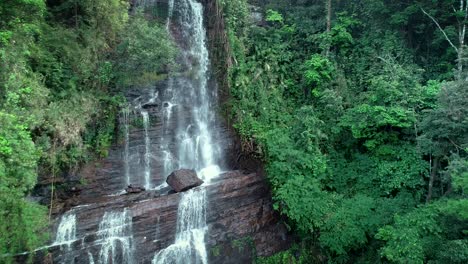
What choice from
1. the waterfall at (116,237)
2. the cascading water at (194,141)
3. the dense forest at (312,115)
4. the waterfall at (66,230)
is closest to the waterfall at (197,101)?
the cascading water at (194,141)

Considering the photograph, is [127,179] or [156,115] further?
[156,115]

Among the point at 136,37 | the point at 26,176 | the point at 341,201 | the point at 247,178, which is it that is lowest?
the point at 341,201

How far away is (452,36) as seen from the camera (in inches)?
595

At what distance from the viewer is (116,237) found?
1107 centimetres

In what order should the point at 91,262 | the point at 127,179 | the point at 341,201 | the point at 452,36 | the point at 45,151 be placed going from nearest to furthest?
the point at 91,262 < the point at 45,151 < the point at 341,201 < the point at 127,179 < the point at 452,36

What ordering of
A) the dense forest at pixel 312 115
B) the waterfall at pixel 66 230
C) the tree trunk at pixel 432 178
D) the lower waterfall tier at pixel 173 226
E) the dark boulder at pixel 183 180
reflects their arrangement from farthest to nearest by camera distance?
the dark boulder at pixel 183 180 < the tree trunk at pixel 432 178 < the lower waterfall tier at pixel 173 226 < the waterfall at pixel 66 230 < the dense forest at pixel 312 115

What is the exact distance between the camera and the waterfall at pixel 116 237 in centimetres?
1096

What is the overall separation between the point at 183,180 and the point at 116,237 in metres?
3.21

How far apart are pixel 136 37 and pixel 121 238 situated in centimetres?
789

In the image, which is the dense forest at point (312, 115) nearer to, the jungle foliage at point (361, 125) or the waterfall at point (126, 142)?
the jungle foliage at point (361, 125)

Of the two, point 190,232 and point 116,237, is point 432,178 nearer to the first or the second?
point 190,232

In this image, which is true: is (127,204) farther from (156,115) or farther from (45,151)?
(156,115)

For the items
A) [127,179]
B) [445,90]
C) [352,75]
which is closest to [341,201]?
[445,90]

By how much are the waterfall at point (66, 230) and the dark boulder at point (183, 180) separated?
371cm
